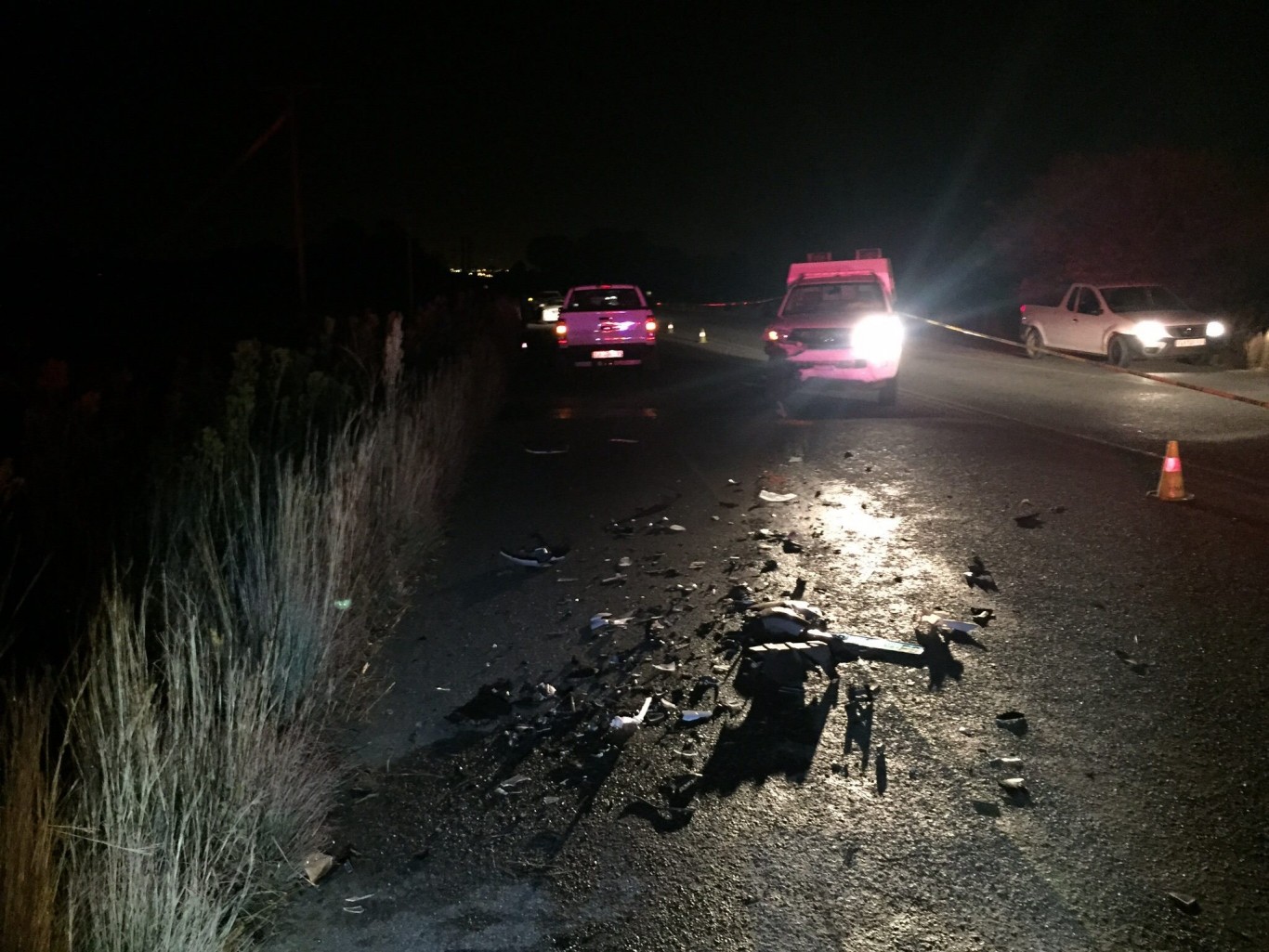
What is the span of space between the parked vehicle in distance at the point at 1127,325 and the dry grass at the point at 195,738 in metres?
20.1

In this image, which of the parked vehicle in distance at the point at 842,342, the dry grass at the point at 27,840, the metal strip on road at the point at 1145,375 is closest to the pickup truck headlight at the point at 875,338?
the parked vehicle in distance at the point at 842,342

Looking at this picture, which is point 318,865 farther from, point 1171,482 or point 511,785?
point 1171,482

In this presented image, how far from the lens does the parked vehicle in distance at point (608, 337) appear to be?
22.9 m

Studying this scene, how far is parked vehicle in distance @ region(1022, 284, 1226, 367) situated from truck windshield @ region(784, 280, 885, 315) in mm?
8352

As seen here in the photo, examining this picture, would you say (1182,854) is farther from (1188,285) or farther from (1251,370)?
(1188,285)

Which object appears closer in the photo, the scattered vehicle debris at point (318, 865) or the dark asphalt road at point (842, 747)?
the dark asphalt road at point (842, 747)

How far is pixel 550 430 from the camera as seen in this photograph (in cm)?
1588

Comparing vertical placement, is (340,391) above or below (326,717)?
above

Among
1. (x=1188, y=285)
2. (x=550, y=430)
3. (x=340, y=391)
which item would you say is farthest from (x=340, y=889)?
(x=1188, y=285)

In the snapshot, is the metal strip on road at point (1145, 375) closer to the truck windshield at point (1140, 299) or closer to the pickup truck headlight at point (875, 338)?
the truck windshield at point (1140, 299)

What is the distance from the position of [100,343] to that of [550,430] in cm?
1995

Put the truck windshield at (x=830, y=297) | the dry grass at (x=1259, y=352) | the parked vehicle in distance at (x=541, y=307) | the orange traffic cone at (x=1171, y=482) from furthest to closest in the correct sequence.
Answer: the parked vehicle in distance at (x=541, y=307) → the dry grass at (x=1259, y=352) → the truck windshield at (x=830, y=297) → the orange traffic cone at (x=1171, y=482)

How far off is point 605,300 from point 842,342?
8898 mm

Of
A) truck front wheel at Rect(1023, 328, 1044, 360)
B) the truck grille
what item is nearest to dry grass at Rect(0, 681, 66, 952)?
the truck grille
